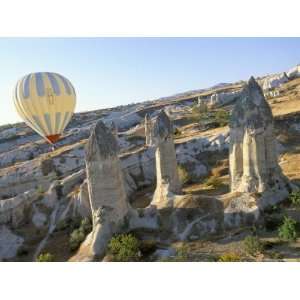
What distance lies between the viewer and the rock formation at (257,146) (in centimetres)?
2209

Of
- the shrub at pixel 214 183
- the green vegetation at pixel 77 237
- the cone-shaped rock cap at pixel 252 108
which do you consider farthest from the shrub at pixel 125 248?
the shrub at pixel 214 183

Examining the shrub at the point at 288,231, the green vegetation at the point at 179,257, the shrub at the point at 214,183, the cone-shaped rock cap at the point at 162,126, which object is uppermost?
the cone-shaped rock cap at the point at 162,126

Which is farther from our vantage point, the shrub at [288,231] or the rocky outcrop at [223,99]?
the rocky outcrop at [223,99]

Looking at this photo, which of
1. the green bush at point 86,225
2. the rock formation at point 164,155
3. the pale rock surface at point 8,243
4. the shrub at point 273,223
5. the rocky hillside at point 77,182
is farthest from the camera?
the rocky hillside at point 77,182

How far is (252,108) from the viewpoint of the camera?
73.8 ft

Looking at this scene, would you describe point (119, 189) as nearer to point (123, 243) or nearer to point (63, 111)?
point (123, 243)

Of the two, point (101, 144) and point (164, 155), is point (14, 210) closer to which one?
Answer: point (101, 144)

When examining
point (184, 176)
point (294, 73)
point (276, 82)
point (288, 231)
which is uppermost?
point (294, 73)

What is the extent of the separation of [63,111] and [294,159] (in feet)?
69.4

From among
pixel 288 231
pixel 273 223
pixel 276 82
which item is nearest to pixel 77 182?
pixel 273 223

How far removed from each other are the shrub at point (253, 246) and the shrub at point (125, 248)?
536 cm

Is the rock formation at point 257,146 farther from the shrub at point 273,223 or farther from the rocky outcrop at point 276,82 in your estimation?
the rocky outcrop at point 276,82

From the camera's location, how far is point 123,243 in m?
19.8

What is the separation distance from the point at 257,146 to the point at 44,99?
1335 centimetres
